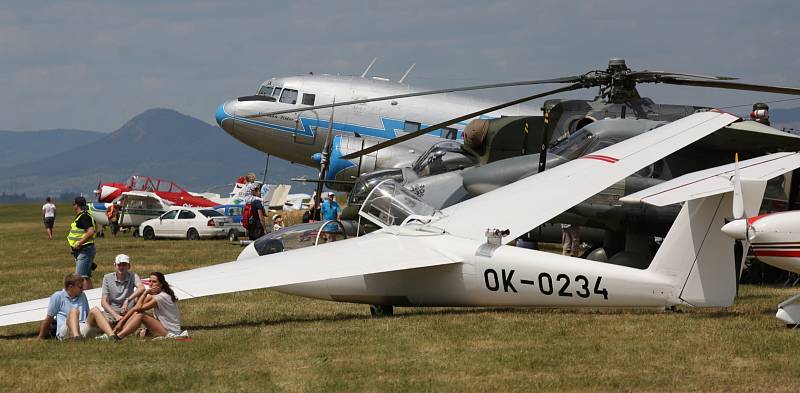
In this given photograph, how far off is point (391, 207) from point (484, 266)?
2265mm

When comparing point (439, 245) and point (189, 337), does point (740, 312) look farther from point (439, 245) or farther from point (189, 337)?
point (189, 337)

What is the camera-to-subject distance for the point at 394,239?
1450 centimetres

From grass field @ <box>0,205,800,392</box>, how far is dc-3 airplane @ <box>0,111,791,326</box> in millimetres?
302

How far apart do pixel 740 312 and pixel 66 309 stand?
811 centimetres

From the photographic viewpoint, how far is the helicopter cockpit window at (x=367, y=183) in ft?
72.9

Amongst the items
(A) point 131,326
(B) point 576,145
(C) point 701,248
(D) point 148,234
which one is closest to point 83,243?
(A) point 131,326

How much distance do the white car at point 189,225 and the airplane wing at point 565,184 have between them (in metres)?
25.0

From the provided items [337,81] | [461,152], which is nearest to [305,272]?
[461,152]

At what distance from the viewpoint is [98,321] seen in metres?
13.1

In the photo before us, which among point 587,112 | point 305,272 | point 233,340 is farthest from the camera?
point 587,112

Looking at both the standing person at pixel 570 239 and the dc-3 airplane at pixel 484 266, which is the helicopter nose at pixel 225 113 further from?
the dc-3 airplane at pixel 484 266

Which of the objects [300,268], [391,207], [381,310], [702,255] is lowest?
[381,310]

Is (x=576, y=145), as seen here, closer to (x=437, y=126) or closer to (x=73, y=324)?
(x=437, y=126)

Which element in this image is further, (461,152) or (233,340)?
(461,152)
